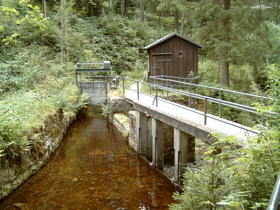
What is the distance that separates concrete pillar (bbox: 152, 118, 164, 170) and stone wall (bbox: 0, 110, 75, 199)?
3745 millimetres

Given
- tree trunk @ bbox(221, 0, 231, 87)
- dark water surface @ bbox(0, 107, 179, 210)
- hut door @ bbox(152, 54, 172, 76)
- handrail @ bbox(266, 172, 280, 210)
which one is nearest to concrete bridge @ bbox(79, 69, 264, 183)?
dark water surface @ bbox(0, 107, 179, 210)

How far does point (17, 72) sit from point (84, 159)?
10.4 meters

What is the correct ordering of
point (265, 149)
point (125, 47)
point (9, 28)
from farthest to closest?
point (125, 47) → point (9, 28) → point (265, 149)

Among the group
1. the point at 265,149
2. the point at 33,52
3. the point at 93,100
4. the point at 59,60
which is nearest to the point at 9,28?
the point at 33,52

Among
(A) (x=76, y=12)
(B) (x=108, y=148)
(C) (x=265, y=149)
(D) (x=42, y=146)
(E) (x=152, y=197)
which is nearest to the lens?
(C) (x=265, y=149)

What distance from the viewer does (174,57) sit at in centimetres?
1498

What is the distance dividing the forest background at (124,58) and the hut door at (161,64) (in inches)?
94.6

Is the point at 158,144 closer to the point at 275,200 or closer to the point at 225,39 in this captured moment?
the point at 275,200

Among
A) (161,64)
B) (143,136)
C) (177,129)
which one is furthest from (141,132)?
(161,64)

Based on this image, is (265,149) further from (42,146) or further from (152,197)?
(42,146)

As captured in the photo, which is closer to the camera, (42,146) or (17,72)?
(42,146)

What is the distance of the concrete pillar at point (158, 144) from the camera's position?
863 cm

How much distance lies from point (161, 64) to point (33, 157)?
Answer: 924cm

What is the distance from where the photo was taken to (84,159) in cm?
933
